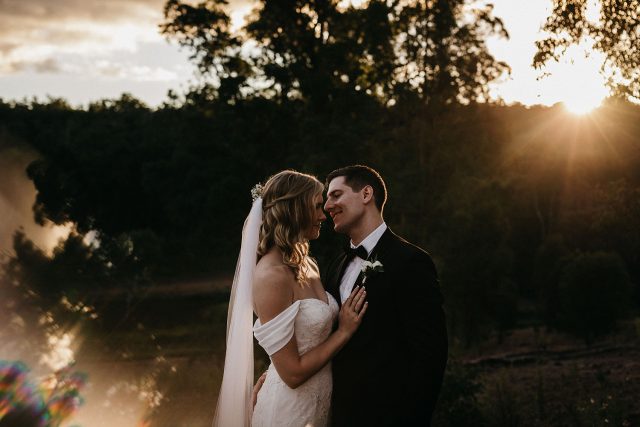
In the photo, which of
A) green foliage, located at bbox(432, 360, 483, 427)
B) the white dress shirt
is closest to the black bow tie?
the white dress shirt

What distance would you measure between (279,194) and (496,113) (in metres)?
18.4

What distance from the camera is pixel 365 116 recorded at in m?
20.1

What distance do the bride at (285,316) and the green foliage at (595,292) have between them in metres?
18.0

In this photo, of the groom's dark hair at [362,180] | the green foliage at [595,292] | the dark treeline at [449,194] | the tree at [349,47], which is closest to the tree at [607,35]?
the dark treeline at [449,194]

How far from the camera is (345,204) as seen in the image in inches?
192

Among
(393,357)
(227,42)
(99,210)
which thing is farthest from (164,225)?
(393,357)

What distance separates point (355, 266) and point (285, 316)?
786 mm

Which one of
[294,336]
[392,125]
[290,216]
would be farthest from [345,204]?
[392,125]

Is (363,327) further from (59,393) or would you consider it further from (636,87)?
(636,87)

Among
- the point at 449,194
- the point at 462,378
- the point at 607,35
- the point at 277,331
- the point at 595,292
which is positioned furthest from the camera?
the point at 595,292

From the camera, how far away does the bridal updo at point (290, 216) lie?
459cm

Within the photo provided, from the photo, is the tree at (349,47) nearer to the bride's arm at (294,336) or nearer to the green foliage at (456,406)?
the green foliage at (456,406)

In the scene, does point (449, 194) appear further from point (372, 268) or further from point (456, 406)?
point (372, 268)

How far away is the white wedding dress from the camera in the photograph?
4.41 metres
